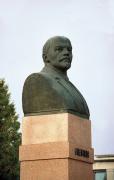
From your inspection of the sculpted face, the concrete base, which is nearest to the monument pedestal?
the concrete base

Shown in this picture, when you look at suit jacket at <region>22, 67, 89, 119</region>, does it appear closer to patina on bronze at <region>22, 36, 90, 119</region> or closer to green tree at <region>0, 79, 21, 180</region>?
patina on bronze at <region>22, 36, 90, 119</region>

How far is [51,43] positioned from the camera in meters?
14.9

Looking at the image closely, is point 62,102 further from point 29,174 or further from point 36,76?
point 29,174

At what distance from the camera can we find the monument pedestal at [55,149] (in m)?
13.6

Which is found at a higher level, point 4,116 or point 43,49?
point 4,116

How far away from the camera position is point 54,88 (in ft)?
46.5

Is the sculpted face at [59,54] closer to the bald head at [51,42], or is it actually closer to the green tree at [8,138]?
the bald head at [51,42]

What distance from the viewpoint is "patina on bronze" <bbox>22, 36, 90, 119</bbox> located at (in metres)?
14.1

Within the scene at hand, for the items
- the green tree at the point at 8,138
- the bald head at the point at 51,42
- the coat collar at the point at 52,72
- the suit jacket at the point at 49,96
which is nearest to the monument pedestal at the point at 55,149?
the suit jacket at the point at 49,96

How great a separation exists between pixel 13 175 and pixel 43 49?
17578mm

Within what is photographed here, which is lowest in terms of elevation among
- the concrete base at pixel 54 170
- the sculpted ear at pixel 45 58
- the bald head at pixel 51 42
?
the concrete base at pixel 54 170

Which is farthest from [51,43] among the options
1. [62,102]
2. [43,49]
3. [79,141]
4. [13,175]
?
[13,175]

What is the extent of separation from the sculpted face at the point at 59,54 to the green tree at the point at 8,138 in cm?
1668

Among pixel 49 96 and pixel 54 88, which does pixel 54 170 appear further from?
pixel 54 88
